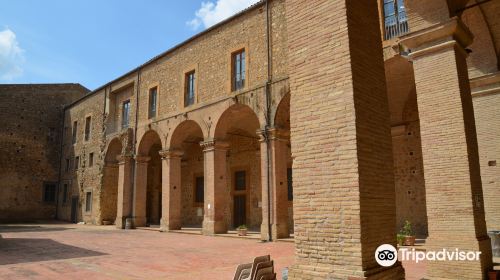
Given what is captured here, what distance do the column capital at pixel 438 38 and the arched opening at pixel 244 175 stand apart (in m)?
11.2

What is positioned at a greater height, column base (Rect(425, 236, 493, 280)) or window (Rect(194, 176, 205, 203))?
window (Rect(194, 176, 205, 203))

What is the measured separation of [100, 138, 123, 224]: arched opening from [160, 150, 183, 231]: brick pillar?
696cm

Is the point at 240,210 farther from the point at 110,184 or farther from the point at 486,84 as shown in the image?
the point at 486,84

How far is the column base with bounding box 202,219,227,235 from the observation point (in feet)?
52.8

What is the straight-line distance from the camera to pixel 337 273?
13.3 feet

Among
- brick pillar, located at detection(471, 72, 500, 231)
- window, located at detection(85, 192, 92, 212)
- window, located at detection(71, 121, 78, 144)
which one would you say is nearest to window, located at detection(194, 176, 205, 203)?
window, located at detection(85, 192, 92, 212)

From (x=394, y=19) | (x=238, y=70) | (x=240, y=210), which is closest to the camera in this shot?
(x=394, y=19)

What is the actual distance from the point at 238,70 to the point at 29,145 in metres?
21.4

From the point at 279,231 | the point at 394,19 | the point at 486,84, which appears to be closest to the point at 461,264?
the point at 486,84

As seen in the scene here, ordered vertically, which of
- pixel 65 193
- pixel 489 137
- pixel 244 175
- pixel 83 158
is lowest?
pixel 65 193

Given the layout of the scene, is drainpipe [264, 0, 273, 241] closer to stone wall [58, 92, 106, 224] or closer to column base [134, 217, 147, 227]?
column base [134, 217, 147, 227]

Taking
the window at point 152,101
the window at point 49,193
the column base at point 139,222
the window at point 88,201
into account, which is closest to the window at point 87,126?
the window at point 88,201

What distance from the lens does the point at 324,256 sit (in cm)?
426

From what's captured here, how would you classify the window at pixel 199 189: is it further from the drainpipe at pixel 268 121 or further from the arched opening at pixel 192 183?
the drainpipe at pixel 268 121
